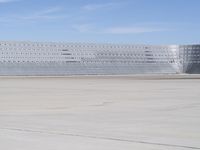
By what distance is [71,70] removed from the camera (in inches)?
6019

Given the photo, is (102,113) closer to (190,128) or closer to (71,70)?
(190,128)

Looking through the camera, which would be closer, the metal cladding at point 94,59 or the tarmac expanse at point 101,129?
the tarmac expanse at point 101,129

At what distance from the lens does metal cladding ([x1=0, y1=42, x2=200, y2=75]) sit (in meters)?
148

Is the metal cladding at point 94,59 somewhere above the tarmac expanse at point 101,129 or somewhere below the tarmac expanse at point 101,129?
below

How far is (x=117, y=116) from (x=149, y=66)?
6168 inches

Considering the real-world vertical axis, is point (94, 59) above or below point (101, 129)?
below

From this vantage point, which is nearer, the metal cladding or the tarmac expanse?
the tarmac expanse

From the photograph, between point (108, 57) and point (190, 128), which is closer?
point (190, 128)

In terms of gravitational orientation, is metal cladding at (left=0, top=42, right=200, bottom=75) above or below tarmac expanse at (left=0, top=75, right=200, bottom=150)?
below

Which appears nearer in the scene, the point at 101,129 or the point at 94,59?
the point at 101,129

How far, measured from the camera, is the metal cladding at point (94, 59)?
147625 millimetres

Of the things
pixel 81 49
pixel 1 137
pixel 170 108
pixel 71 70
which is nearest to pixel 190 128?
pixel 1 137

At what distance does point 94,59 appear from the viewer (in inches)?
6540

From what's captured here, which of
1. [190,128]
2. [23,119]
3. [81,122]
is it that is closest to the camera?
[190,128]
